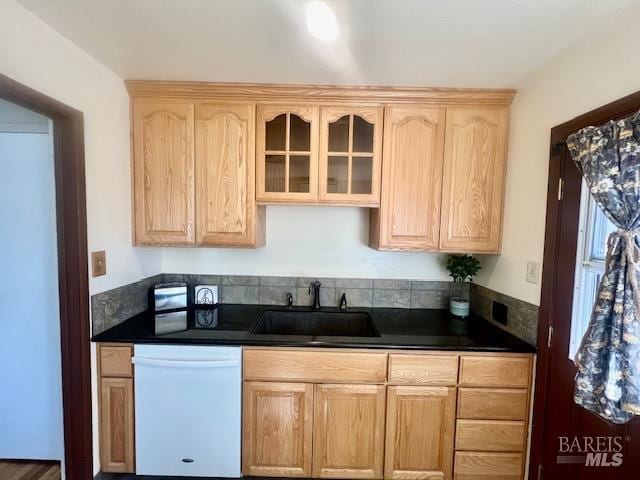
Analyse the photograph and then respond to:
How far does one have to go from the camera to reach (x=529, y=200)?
1.64 metres

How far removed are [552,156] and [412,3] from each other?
991mm

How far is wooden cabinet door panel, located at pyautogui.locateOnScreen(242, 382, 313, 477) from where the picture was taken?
1.64 m

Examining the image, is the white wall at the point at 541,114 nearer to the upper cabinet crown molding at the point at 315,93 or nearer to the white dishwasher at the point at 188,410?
the upper cabinet crown molding at the point at 315,93

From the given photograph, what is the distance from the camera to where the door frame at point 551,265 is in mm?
1413

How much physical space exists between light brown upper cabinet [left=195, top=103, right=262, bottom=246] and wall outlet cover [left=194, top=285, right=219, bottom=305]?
17.8 inches

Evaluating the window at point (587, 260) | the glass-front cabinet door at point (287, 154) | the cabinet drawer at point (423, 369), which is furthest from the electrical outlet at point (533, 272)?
the glass-front cabinet door at point (287, 154)

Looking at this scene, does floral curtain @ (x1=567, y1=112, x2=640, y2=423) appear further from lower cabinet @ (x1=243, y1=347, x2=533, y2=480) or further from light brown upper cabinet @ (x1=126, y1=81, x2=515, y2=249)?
light brown upper cabinet @ (x1=126, y1=81, x2=515, y2=249)

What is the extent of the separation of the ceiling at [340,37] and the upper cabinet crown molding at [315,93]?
0.17 feet

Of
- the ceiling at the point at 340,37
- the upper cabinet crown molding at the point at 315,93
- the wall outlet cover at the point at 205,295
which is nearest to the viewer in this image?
the ceiling at the point at 340,37

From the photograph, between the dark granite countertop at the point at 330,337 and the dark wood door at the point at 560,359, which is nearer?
the dark wood door at the point at 560,359

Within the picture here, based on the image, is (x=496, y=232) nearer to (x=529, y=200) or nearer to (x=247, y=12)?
(x=529, y=200)

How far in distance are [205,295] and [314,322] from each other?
81 centimetres

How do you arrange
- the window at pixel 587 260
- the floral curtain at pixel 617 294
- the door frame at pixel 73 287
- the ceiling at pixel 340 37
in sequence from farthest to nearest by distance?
1. the door frame at pixel 73 287
2. the window at pixel 587 260
3. the ceiling at pixel 340 37
4. the floral curtain at pixel 617 294

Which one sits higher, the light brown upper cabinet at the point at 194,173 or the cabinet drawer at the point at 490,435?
the light brown upper cabinet at the point at 194,173
